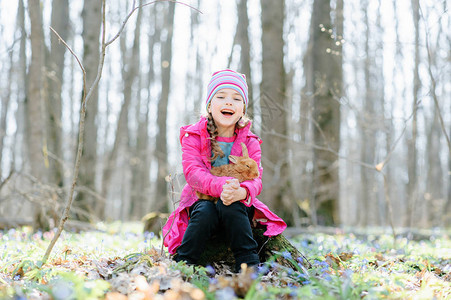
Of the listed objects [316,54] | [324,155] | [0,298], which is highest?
[316,54]

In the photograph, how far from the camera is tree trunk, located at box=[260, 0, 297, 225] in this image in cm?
682

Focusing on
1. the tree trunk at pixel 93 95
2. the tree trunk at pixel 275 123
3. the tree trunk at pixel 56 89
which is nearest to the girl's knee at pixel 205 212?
the tree trunk at pixel 275 123

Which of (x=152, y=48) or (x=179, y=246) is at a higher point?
(x=152, y=48)

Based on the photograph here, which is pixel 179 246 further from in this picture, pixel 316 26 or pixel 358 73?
pixel 358 73

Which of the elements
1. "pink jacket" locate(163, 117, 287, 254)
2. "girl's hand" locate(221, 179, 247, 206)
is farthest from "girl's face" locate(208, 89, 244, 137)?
"girl's hand" locate(221, 179, 247, 206)

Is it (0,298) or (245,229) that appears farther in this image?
(245,229)

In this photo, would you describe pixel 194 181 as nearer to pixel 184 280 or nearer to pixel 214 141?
pixel 214 141

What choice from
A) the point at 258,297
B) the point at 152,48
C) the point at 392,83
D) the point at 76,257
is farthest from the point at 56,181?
the point at 392,83

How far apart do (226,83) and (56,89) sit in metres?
6.06

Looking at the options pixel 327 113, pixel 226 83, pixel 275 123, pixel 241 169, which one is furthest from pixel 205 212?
pixel 327 113

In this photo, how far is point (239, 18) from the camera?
962 centimetres

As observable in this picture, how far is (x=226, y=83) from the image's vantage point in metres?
Result: 2.97

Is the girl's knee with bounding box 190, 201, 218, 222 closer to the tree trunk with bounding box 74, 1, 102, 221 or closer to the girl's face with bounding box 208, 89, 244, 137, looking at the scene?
the girl's face with bounding box 208, 89, 244, 137

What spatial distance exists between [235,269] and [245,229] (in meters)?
0.32
